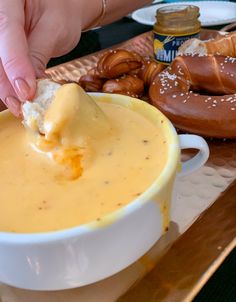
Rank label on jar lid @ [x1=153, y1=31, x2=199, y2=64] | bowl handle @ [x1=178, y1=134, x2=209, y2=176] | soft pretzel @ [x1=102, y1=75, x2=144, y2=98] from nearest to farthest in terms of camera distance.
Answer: bowl handle @ [x1=178, y1=134, x2=209, y2=176]
soft pretzel @ [x1=102, y1=75, x2=144, y2=98]
label on jar lid @ [x1=153, y1=31, x2=199, y2=64]

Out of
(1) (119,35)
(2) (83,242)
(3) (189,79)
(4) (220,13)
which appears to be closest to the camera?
(2) (83,242)

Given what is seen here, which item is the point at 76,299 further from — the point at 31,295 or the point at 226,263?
the point at 226,263

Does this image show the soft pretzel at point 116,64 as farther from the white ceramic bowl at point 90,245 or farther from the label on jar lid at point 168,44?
the white ceramic bowl at point 90,245

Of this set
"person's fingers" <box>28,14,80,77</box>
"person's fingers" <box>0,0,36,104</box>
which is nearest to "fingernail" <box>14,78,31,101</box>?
"person's fingers" <box>0,0,36,104</box>

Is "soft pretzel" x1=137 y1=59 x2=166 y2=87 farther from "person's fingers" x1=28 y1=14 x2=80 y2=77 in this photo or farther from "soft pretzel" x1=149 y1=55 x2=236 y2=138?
"person's fingers" x1=28 y1=14 x2=80 y2=77

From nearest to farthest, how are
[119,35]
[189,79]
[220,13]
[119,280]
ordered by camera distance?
[119,280] → [189,79] → [119,35] → [220,13]

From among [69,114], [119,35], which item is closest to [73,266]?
[69,114]

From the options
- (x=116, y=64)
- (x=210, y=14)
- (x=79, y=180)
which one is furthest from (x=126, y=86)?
(x=210, y=14)
